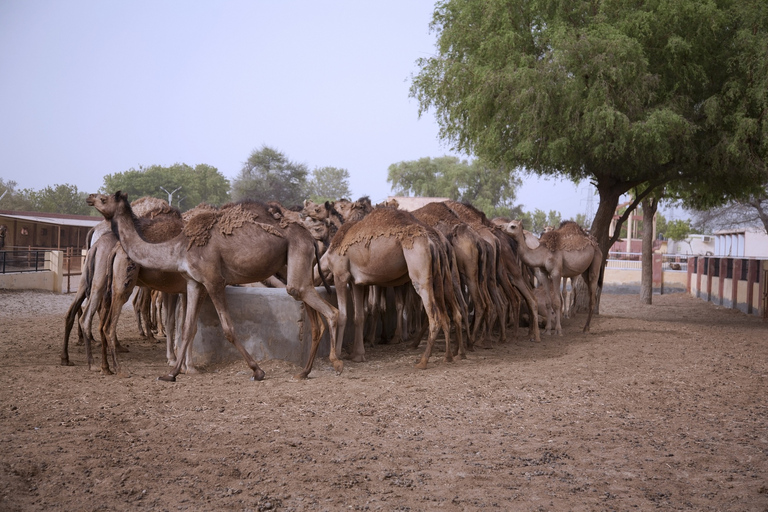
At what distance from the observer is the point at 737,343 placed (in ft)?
41.4

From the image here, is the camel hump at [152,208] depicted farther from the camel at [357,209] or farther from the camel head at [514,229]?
the camel head at [514,229]

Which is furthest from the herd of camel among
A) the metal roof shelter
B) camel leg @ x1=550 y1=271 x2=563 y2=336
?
the metal roof shelter

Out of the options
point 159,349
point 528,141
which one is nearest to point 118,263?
point 159,349

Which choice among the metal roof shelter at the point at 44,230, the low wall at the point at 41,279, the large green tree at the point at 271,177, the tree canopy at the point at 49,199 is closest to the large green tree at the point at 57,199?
the tree canopy at the point at 49,199

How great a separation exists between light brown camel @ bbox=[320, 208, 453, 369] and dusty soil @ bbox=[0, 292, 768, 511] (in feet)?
2.05

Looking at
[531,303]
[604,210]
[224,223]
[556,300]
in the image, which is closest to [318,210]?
[224,223]

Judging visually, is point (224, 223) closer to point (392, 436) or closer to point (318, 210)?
point (392, 436)

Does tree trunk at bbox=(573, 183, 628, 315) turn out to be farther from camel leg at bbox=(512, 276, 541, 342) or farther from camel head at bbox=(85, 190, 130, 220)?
camel head at bbox=(85, 190, 130, 220)

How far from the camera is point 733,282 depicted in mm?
23219

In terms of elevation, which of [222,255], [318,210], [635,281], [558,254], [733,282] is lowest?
[635,281]

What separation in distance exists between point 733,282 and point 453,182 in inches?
2314

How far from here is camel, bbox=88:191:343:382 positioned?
329 inches

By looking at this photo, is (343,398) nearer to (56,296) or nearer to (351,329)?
(351,329)

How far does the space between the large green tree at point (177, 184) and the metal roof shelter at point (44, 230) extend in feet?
62.9
